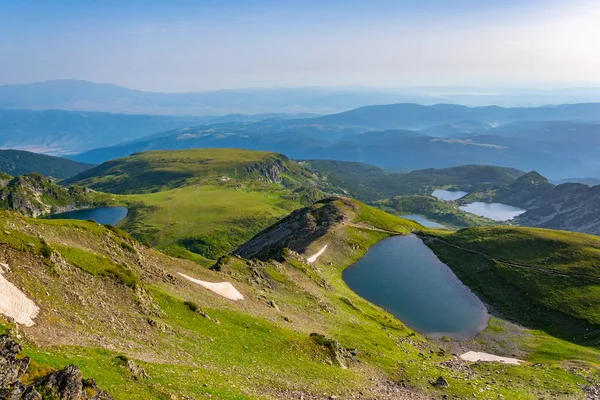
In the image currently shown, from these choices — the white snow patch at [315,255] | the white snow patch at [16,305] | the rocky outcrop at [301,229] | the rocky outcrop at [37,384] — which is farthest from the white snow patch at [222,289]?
the rocky outcrop at [301,229]

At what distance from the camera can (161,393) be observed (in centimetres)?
2766

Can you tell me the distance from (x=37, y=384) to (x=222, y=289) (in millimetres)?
41350

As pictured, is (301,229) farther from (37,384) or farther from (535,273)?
(37,384)

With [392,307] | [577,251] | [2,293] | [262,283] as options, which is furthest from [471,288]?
[2,293]

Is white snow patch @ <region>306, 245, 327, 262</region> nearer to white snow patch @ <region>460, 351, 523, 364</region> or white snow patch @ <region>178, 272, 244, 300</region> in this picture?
white snow patch @ <region>178, 272, 244, 300</region>

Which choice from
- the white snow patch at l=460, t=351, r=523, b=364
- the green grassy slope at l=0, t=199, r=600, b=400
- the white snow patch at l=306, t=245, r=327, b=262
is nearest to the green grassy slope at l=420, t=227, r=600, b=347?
the white snow patch at l=460, t=351, r=523, b=364

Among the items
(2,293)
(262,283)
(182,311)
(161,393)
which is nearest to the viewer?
(161,393)

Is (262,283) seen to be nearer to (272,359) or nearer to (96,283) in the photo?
(272,359)

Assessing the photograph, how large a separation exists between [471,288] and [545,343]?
31174 millimetres

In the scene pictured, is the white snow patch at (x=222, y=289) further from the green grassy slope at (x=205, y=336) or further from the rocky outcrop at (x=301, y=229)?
the rocky outcrop at (x=301, y=229)

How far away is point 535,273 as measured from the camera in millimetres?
110312

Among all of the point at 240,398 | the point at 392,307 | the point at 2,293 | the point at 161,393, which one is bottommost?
the point at 392,307

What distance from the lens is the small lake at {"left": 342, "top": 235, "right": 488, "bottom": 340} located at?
91.1 meters

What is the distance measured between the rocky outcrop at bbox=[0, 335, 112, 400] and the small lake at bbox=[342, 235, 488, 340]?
78380 millimetres
